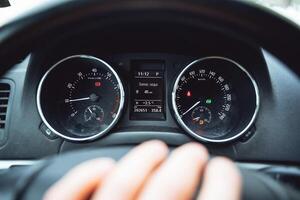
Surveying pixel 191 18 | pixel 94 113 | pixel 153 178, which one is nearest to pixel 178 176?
pixel 153 178

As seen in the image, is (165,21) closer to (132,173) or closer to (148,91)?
(132,173)

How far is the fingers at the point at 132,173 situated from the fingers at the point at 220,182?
0.09m

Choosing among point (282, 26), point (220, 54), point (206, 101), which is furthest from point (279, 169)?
point (206, 101)

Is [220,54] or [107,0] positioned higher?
[107,0]

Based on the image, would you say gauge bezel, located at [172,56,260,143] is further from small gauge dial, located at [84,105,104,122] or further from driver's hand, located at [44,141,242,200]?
driver's hand, located at [44,141,242,200]

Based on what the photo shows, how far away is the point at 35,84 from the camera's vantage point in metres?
2.07

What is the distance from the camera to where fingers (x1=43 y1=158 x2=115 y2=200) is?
76cm

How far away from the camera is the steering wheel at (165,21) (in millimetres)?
871

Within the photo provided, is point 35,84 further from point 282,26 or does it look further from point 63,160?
point 282,26

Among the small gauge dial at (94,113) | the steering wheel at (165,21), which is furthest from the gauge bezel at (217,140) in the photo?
the steering wheel at (165,21)

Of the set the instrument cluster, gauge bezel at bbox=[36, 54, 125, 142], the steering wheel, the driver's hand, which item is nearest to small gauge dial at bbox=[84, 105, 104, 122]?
the instrument cluster

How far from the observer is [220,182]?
757 millimetres

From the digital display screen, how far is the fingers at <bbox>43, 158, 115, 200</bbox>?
136 cm

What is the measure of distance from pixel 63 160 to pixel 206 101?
139 centimetres
